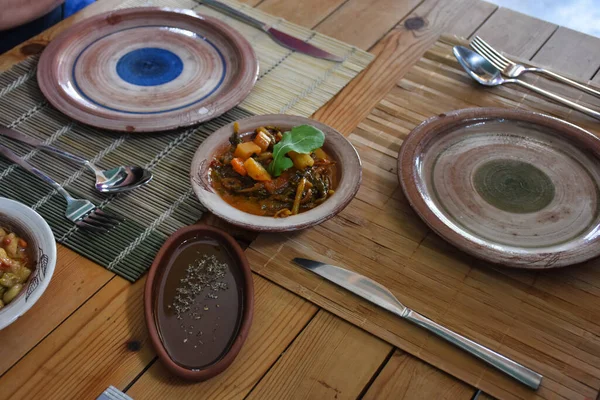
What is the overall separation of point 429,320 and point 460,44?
0.86 m

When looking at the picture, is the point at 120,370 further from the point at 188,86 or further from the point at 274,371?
the point at 188,86

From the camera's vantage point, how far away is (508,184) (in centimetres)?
112

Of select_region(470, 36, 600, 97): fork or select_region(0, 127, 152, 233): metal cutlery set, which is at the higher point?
select_region(470, 36, 600, 97): fork

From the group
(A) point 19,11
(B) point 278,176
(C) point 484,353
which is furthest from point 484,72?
(A) point 19,11

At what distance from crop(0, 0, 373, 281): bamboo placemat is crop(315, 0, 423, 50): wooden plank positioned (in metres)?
0.06

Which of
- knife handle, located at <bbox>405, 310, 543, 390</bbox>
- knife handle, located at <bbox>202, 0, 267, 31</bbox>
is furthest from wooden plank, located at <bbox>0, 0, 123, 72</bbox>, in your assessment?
knife handle, located at <bbox>405, 310, 543, 390</bbox>

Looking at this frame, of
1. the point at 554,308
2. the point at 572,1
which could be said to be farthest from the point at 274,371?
the point at 572,1

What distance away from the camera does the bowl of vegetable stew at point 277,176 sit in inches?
40.6

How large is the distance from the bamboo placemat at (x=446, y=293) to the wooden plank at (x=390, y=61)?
0.58 ft

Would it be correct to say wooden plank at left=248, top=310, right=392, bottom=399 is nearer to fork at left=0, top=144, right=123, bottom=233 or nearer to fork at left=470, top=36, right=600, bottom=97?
fork at left=0, top=144, right=123, bottom=233

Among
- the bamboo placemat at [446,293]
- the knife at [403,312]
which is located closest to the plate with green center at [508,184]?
the bamboo placemat at [446,293]

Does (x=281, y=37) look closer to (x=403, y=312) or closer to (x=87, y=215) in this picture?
(x=87, y=215)

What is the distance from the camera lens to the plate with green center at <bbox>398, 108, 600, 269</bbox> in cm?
102

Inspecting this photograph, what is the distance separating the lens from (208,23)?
1487 mm
